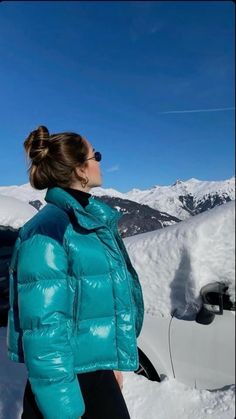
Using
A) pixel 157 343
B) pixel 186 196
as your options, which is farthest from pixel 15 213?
pixel 186 196

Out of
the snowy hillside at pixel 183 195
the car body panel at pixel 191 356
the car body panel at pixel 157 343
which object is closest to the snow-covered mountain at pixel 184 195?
the snowy hillside at pixel 183 195

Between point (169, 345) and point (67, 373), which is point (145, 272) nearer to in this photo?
point (169, 345)

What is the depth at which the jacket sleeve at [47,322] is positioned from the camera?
132cm

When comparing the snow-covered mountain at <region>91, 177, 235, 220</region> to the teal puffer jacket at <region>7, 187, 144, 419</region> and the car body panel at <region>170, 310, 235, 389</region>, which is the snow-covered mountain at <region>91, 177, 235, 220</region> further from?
the car body panel at <region>170, 310, 235, 389</region>

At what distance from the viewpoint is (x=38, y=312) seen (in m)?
1.31

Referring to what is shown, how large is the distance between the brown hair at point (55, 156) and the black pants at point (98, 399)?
2.54 ft

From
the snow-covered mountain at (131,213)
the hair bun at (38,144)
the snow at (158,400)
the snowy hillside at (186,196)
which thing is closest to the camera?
the snowy hillside at (186,196)

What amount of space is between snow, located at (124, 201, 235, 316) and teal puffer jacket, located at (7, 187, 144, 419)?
0.76 ft

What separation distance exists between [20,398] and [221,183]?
2.84m

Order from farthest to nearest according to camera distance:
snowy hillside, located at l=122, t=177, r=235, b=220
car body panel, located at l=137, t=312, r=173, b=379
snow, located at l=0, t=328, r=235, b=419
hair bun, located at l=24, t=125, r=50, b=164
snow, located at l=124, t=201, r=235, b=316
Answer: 1. car body panel, located at l=137, t=312, r=173, b=379
2. snow, located at l=0, t=328, r=235, b=419
3. hair bun, located at l=24, t=125, r=50, b=164
4. snowy hillside, located at l=122, t=177, r=235, b=220
5. snow, located at l=124, t=201, r=235, b=316

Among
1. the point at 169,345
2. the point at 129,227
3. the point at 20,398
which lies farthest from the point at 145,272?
the point at 20,398

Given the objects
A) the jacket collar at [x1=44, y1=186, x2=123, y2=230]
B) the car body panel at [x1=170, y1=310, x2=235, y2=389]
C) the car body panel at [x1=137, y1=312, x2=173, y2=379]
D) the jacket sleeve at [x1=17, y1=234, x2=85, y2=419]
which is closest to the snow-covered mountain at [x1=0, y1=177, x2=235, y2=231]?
the jacket collar at [x1=44, y1=186, x2=123, y2=230]

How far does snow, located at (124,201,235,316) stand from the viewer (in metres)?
1.04

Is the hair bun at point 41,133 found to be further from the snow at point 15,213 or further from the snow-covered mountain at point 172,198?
the snow at point 15,213
